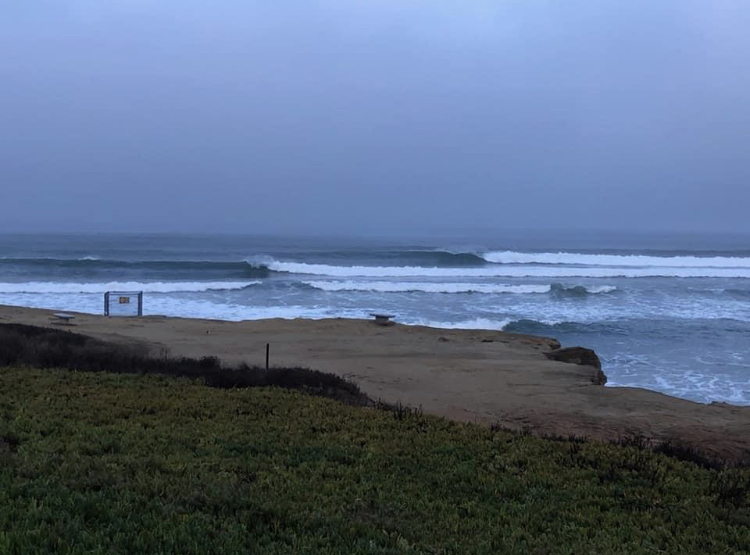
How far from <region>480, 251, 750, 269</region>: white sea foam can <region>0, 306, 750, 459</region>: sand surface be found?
38.4 m

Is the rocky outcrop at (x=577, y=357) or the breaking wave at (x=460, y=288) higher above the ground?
the breaking wave at (x=460, y=288)

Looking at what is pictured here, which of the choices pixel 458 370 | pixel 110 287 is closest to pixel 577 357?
pixel 458 370

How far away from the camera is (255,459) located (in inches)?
220

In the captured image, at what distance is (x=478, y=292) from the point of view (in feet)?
114

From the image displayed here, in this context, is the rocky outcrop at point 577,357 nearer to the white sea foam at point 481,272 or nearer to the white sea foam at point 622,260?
the white sea foam at point 481,272

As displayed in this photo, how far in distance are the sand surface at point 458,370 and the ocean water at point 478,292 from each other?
3316 millimetres

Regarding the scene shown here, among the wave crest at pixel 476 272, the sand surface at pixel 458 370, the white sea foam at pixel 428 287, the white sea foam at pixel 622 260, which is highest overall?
the white sea foam at pixel 622 260

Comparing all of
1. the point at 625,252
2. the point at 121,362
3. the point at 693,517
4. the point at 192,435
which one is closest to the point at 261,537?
the point at 192,435

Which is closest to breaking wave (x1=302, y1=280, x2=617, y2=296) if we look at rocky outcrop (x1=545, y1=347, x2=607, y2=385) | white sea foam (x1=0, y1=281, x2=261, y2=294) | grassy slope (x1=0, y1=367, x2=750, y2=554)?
white sea foam (x1=0, y1=281, x2=261, y2=294)

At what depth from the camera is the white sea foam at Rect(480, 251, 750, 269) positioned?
55.7 metres

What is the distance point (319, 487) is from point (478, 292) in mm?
30557

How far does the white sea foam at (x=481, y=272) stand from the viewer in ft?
151

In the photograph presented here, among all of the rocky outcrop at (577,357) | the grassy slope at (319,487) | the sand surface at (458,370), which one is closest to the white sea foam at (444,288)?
the sand surface at (458,370)

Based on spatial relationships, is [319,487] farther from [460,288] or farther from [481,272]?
[481,272]
